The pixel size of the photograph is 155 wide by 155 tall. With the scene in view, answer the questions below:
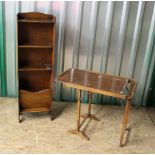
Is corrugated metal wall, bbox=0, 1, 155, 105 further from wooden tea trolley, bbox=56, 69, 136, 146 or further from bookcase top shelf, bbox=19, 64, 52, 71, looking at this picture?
wooden tea trolley, bbox=56, 69, 136, 146

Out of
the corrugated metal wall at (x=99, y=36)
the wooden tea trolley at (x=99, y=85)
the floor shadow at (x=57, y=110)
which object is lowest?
the floor shadow at (x=57, y=110)

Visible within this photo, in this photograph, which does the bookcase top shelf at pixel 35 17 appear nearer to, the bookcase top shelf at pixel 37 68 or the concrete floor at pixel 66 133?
the bookcase top shelf at pixel 37 68

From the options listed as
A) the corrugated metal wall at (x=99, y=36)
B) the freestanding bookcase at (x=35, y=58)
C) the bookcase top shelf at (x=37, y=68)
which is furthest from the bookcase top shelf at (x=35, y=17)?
the bookcase top shelf at (x=37, y=68)

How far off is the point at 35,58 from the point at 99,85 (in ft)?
3.01

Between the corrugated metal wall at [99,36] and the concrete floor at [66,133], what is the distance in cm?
43

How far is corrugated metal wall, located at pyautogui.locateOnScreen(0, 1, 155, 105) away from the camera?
9.77 feet

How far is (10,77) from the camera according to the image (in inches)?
130

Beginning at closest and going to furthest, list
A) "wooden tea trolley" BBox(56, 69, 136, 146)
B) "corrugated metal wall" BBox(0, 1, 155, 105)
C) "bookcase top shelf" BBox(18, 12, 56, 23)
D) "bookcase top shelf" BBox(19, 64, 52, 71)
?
"wooden tea trolley" BBox(56, 69, 136, 146), "bookcase top shelf" BBox(18, 12, 56, 23), "bookcase top shelf" BBox(19, 64, 52, 71), "corrugated metal wall" BBox(0, 1, 155, 105)

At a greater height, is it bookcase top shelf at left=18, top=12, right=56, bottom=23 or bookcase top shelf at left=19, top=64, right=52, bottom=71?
bookcase top shelf at left=18, top=12, right=56, bottom=23


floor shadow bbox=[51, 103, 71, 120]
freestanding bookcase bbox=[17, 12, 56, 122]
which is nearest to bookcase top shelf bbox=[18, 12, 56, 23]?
freestanding bookcase bbox=[17, 12, 56, 122]

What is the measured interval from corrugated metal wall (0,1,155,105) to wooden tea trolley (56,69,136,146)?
1.63ft

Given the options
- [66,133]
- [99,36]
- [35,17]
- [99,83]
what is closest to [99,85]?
[99,83]

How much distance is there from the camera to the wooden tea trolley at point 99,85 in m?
2.33

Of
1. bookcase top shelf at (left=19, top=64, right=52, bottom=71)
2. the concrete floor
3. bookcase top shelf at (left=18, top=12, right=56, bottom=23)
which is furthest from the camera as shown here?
bookcase top shelf at (left=19, top=64, right=52, bottom=71)
